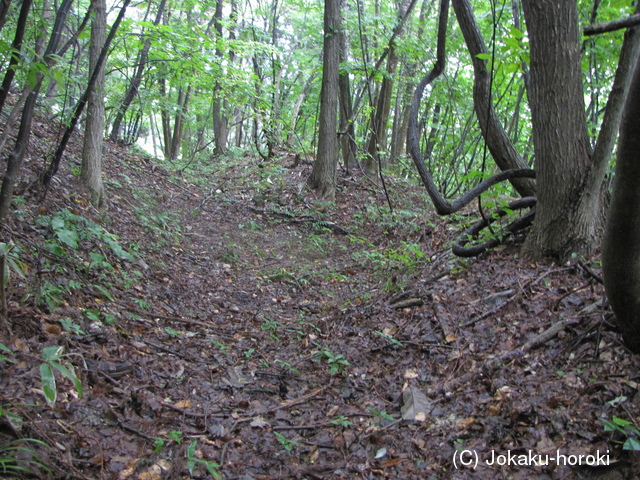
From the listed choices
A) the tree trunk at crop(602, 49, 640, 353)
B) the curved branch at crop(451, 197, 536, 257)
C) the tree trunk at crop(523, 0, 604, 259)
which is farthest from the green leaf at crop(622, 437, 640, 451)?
the curved branch at crop(451, 197, 536, 257)

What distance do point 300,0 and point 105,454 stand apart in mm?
13232

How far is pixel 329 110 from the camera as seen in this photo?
960cm

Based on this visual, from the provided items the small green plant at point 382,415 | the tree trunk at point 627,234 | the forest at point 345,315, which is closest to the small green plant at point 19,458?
the forest at point 345,315

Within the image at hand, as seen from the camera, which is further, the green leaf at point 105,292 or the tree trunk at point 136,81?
the tree trunk at point 136,81

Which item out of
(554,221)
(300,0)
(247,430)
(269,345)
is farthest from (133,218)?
(300,0)

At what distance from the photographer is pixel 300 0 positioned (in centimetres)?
1272

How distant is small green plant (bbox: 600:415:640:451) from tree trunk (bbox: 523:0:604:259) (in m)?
2.15

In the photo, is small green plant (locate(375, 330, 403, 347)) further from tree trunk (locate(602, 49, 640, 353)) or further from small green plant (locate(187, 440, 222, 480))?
small green plant (locate(187, 440, 222, 480))

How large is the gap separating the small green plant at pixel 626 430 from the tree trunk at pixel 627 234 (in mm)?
610

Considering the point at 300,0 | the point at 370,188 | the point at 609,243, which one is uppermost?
the point at 300,0

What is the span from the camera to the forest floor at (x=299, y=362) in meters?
2.36

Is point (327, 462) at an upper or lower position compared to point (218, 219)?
lower

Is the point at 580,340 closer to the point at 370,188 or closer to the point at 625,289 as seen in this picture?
the point at 625,289

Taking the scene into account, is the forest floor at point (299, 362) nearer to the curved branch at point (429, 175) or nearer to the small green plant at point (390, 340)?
the small green plant at point (390, 340)
